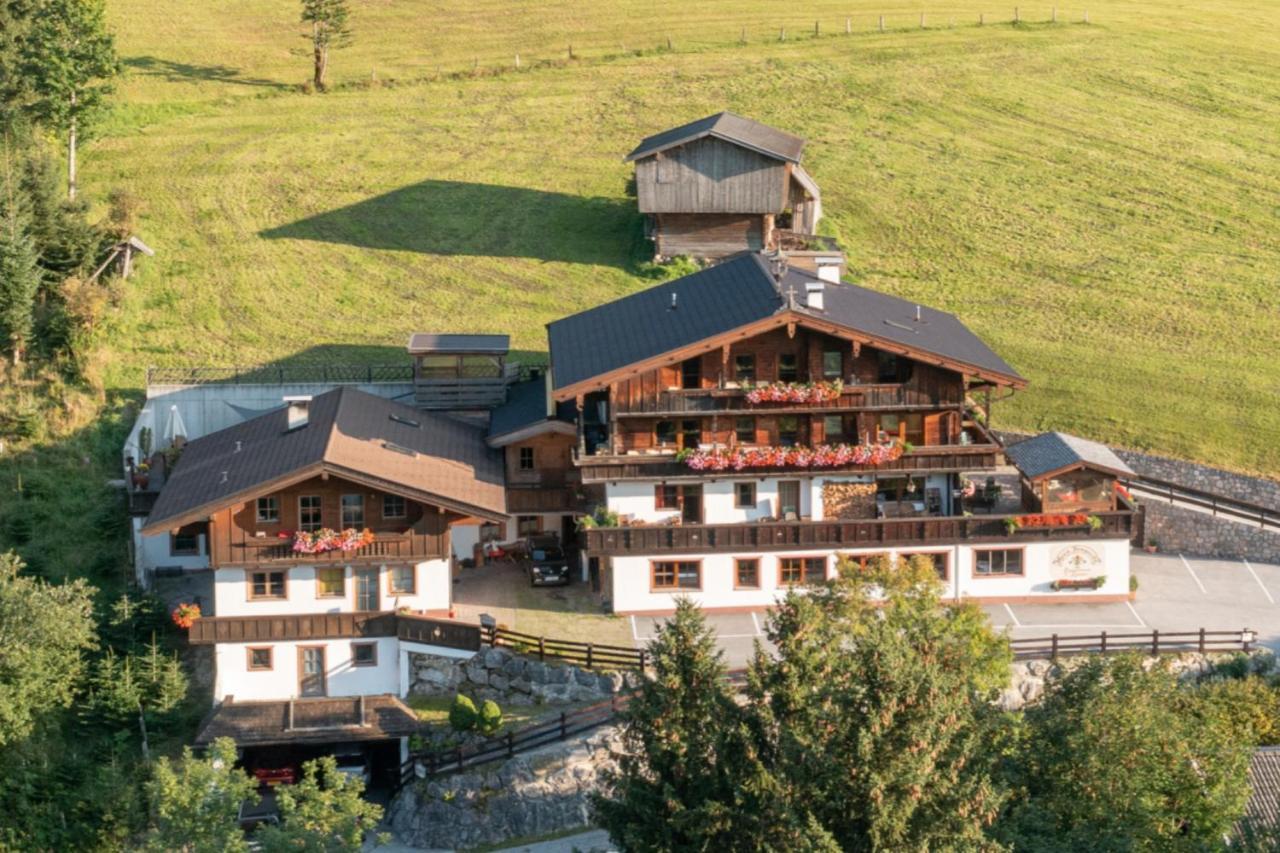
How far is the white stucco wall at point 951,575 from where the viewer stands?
177 ft

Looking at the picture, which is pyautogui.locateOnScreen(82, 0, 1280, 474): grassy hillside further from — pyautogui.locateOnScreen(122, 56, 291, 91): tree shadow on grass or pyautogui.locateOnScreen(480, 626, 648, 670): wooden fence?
pyautogui.locateOnScreen(480, 626, 648, 670): wooden fence

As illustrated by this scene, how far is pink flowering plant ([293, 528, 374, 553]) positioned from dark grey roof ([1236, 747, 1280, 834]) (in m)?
23.0

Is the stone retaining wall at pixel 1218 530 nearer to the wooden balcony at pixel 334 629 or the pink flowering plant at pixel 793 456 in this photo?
the pink flowering plant at pixel 793 456

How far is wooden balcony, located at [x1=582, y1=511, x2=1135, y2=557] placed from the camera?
53406 mm

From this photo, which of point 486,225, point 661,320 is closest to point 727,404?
point 661,320

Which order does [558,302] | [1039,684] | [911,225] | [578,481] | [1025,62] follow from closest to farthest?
1. [1039,684]
2. [578,481]
3. [558,302]
4. [911,225]
5. [1025,62]

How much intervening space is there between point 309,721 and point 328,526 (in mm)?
5189

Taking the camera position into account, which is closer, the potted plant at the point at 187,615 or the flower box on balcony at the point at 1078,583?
the potted plant at the point at 187,615

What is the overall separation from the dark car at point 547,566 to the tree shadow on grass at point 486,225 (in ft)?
69.0

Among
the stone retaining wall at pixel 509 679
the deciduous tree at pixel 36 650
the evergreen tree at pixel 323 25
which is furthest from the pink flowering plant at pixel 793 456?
the evergreen tree at pixel 323 25

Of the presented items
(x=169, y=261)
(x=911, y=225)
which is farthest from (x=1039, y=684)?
(x=169, y=261)

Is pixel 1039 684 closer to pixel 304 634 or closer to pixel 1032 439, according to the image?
pixel 1032 439

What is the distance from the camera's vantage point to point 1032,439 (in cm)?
5766

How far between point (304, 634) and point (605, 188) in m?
35.1
